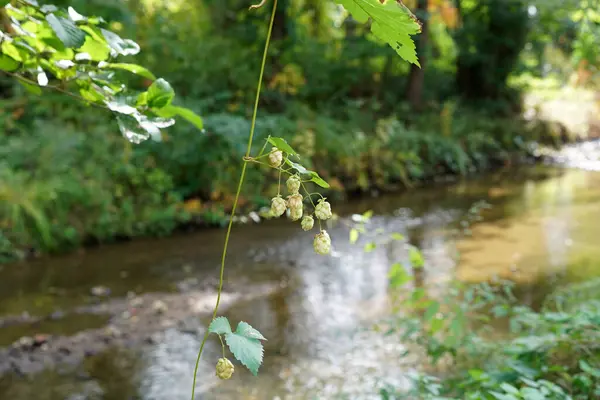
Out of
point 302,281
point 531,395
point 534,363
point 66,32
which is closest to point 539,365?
point 534,363


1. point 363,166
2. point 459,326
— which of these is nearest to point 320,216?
point 459,326

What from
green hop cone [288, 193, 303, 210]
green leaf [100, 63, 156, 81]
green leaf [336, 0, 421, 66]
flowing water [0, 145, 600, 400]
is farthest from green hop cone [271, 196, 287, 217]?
flowing water [0, 145, 600, 400]

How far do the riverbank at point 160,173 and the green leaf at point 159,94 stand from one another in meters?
3.54

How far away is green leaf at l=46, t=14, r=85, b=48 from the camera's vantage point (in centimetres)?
103

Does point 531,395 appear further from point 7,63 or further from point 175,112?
point 7,63

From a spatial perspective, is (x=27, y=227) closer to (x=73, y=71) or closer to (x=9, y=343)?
(x=9, y=343)

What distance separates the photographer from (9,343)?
3.71 m

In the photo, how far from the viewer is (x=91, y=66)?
4.23 feet

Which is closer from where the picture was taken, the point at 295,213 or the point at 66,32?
the point at 295,213

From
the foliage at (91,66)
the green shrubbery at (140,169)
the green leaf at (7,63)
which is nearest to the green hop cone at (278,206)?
the foliage at (91,66)

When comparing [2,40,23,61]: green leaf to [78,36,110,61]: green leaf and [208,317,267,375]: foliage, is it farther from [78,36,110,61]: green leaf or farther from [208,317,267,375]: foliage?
[208,317,267,375]: foliage

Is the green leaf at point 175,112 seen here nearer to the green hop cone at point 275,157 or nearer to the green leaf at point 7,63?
the green leaf at point 7,63

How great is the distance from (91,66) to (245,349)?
0.78 meters

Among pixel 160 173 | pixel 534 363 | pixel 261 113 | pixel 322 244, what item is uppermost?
pixel 261 113
